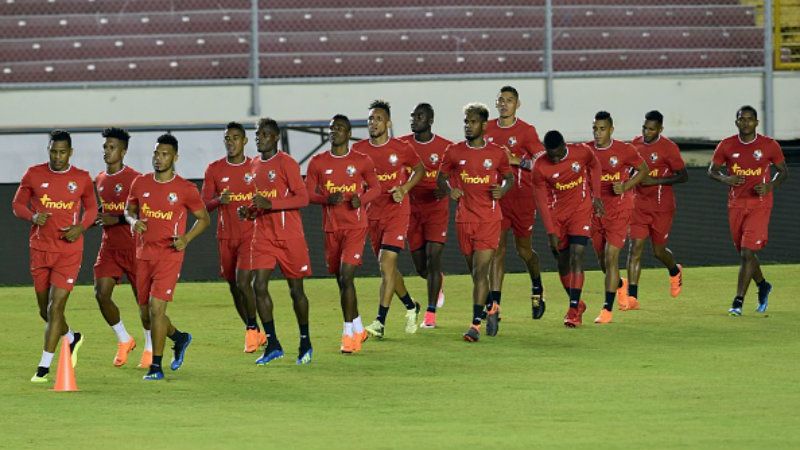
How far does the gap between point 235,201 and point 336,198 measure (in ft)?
2.72

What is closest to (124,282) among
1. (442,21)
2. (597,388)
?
(442,21)

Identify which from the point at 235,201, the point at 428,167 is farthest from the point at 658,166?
the point at 235,201

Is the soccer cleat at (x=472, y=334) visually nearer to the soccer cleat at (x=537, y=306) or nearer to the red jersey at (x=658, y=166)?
the soccer cleat at (x=537, y=306)

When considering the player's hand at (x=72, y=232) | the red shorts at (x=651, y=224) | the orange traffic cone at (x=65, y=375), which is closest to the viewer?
the orange traffic cone at (x=65, y=375)

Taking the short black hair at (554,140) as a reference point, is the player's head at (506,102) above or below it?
above

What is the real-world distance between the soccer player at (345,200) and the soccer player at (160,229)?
1.58 meters

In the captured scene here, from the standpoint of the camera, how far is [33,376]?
11.5 m

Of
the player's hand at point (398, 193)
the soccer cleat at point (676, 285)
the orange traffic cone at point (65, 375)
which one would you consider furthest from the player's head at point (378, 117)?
the soccer cleat at point (676, 285)

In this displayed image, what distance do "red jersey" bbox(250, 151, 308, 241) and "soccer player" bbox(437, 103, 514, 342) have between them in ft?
5.97

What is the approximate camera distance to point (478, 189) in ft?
44.7

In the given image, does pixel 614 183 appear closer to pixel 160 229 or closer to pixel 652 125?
pixel 652 125

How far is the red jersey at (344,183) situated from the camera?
12.7m

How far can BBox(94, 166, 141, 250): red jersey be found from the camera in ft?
39.8

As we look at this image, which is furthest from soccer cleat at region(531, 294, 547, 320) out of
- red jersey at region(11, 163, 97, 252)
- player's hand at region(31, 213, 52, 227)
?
player's hand at region(31, 213, 52, 227)
